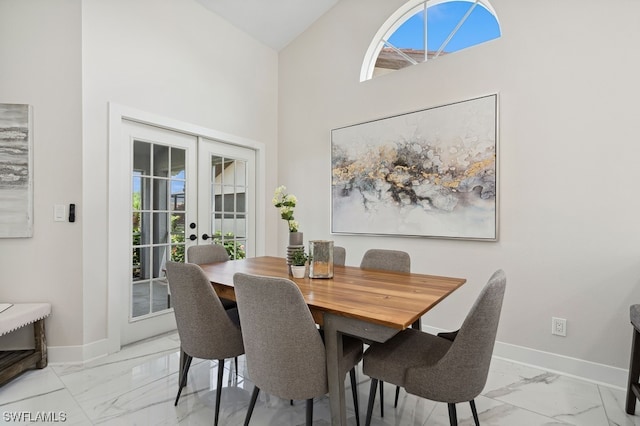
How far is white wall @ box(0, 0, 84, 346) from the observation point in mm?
2322

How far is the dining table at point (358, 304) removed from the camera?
3.68 ft

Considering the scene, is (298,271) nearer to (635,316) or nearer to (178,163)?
(635,316)

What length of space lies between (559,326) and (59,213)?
3894 millimetres

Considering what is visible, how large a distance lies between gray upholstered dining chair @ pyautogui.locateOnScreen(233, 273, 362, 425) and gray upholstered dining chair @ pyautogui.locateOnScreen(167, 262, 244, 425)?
34 centimetres

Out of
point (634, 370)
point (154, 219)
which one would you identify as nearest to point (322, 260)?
point (634, 370)

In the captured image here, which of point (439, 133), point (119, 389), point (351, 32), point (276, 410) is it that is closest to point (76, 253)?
point (119, 389)

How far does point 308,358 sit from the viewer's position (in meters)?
1.25

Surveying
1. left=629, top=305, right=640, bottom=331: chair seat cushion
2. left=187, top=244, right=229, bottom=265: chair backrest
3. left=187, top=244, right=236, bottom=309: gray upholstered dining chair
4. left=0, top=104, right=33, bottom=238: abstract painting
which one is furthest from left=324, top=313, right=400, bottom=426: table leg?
left=0, top=104, right=33, bottom=238: abstract painting

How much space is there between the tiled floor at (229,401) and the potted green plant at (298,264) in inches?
31.3

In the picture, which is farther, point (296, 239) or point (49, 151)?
point (49, 151)

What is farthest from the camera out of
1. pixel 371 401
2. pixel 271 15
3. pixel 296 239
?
pixel 271 15

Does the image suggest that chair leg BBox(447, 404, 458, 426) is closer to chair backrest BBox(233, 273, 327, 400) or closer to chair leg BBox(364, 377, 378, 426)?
chair leg BBox(364, 377, 378, 426)

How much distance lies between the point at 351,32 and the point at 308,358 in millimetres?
Result: 3428

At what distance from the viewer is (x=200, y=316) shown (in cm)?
159
